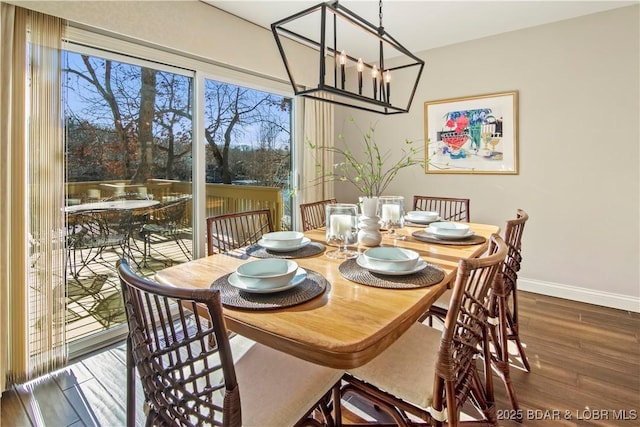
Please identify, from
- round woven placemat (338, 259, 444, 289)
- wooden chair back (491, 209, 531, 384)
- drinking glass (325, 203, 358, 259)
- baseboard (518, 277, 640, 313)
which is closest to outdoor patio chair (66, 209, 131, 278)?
drinking glass (325, 203, 358, 259)

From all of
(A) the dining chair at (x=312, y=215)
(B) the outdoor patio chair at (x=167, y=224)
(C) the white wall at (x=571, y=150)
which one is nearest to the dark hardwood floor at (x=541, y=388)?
(C) the white wall at (x=571, y=150)

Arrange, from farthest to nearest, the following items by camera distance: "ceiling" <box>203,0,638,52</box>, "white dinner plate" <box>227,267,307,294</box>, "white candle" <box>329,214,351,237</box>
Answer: "ceiling" <box>203,0,638,52</box> → "white candle" <box>329,214,351,237</box> → "white dinner plate" <box>227,267,307,294</box>

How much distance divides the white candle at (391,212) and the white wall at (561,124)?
196 cm

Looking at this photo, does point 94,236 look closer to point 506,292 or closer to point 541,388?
point 506,292

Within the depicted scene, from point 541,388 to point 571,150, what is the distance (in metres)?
2.20

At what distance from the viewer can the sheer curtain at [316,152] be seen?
3.86m

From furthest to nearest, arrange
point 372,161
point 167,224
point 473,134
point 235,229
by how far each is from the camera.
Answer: point 372,161 < point 473,134 < point 167,224 < point 235,229

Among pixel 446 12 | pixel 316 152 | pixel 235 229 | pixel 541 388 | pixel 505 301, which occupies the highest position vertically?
pixel 446 12

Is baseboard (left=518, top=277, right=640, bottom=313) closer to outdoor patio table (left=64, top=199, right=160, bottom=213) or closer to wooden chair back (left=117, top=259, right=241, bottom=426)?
wooden chair back (left=117, top=259, right=241, bottom=426)

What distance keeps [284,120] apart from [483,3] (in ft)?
6.89

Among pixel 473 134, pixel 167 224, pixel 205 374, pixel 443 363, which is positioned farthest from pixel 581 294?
pixel 167 224

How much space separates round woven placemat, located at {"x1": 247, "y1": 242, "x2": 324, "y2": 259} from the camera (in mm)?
1733

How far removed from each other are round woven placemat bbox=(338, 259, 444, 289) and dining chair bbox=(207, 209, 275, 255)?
905mm

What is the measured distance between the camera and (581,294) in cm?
314
